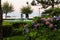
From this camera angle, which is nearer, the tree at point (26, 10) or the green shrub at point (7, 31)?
the green shrub at point (7, 31)

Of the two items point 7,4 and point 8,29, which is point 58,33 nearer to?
point 8,29

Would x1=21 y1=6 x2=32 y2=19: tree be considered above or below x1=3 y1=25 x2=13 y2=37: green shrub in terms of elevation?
above

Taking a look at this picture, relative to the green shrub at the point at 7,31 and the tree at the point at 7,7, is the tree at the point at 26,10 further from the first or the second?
the green shrub at the point at 7,31

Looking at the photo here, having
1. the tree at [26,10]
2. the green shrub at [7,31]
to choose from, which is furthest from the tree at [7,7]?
the green shrub at [7,31]

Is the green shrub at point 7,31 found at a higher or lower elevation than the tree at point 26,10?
lower

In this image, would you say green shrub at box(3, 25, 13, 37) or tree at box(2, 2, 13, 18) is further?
tree at box(2, 2, 13, 18)

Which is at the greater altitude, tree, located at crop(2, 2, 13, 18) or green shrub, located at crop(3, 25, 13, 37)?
tree, located at crop(2, 2, 13, 18)

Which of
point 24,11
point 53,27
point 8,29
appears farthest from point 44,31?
point 24,11

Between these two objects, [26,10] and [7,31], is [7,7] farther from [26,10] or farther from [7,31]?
[7,31]

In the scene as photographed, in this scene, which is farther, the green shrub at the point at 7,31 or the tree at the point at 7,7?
the tree at the point at 7,7

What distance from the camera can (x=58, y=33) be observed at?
437 cm

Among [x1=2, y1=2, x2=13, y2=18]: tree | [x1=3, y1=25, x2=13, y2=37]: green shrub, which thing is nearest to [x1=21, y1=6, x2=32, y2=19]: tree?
[x1=2, y1=2, x2=13, y2=18]: tree

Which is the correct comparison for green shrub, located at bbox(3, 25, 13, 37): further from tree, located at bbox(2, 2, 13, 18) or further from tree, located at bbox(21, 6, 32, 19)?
tree, located at bbox(2, 2, 13, 18)

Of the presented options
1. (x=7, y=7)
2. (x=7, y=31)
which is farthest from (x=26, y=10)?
(x=7, y=31)
